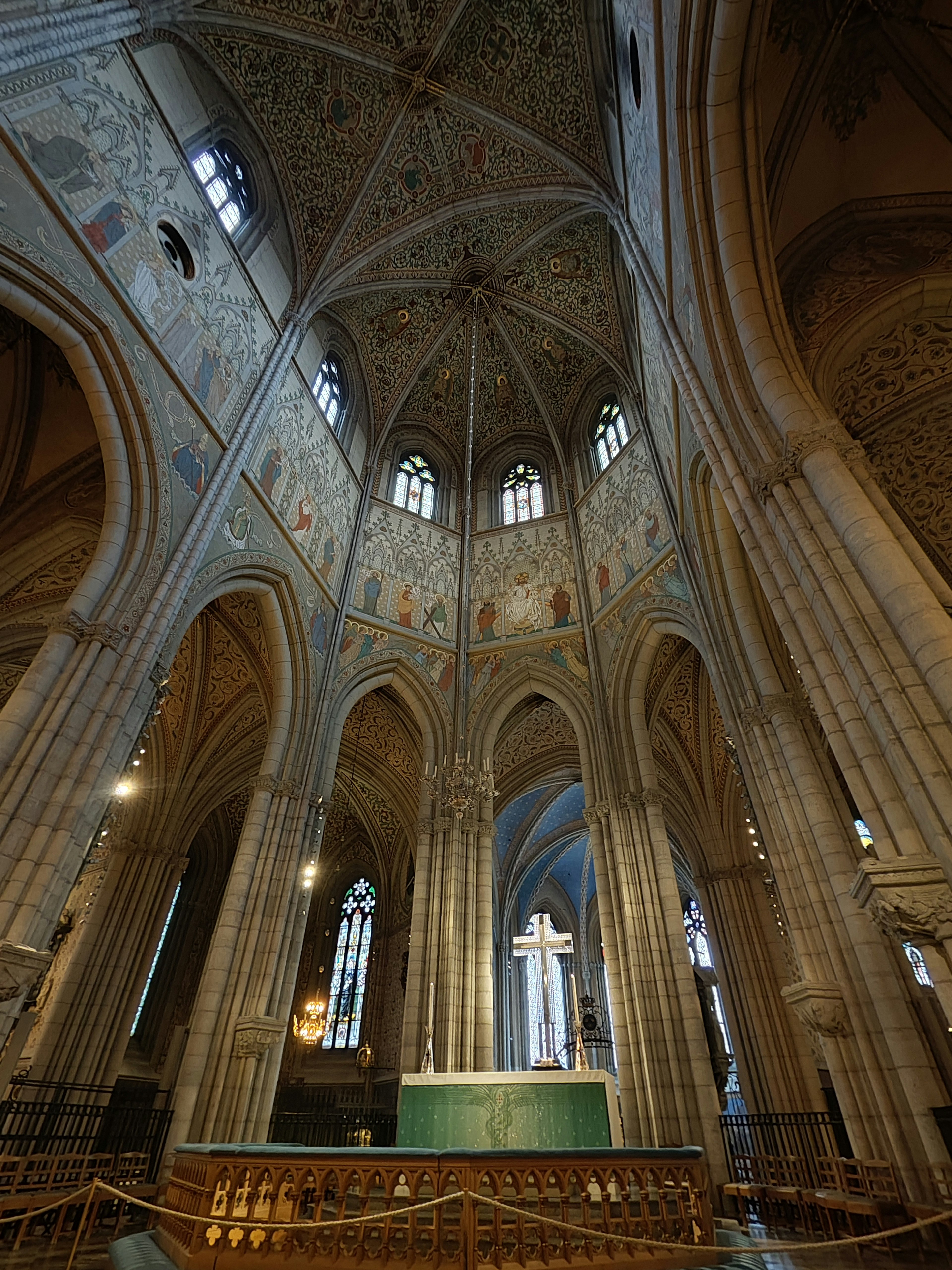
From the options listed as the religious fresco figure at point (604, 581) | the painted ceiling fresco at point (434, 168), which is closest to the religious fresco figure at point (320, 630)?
the religious fresco figure at point (604, 581)

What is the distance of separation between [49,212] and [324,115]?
311 inches

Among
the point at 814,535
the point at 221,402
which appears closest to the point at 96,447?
the point at 221,402

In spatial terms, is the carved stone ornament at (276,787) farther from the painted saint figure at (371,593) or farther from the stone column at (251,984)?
the painted saint figure at (371,593)

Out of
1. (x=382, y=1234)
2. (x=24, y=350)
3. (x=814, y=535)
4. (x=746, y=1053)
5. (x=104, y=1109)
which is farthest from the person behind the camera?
(x=746, y=1053)

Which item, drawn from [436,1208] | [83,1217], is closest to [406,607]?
[83,1217]

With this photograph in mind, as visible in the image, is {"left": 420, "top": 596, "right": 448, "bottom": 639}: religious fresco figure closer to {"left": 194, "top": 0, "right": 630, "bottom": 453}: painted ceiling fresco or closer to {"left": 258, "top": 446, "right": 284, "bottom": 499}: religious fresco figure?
{"left": 258, "top": 446, "right": 284, "bottom": 499}: religious fresco figure

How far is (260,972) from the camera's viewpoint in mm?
9625

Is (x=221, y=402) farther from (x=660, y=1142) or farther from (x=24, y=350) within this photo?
(x=660, y=1142)

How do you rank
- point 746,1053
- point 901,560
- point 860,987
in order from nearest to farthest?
point 901,560 < point 860,987 < point 746,1053

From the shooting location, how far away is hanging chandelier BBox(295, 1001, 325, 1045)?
12.1 metres

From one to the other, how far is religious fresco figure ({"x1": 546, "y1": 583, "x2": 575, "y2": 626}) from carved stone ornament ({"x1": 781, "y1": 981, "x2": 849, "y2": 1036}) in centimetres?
903

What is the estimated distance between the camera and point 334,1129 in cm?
1273

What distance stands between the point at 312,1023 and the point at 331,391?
14024 millimetres

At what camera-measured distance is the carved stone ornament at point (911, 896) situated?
3.96m
